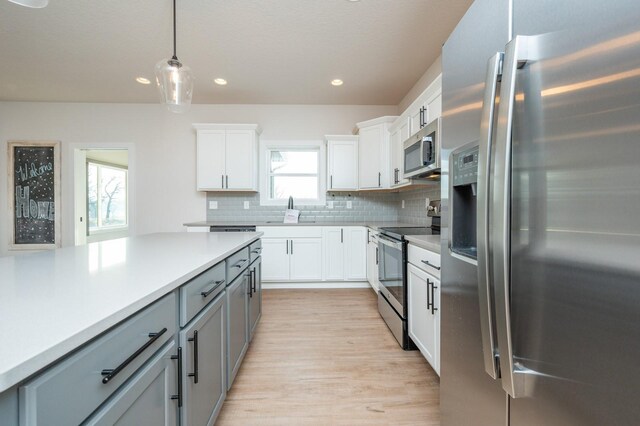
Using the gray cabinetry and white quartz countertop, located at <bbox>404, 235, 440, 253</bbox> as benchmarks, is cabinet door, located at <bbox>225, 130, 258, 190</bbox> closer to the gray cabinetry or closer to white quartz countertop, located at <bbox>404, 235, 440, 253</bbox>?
the gray cabinetry

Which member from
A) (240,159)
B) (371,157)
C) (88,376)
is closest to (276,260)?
(240,159)

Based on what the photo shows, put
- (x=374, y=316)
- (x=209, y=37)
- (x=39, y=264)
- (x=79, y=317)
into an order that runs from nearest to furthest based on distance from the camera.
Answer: (x=79, y=317), (x=39, y=264), (x=209, y=37), (x=374, y=316)

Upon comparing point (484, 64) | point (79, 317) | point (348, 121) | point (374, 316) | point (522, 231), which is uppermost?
point (348, 121)

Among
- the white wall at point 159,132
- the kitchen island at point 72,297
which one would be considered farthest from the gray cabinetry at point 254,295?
the white wall at point 159,132

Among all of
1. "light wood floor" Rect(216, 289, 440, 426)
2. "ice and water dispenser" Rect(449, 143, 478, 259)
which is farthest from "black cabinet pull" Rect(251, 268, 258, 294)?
"ice and water dispenser" Rect(449, 143, 478, 259)

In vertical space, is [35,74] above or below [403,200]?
above

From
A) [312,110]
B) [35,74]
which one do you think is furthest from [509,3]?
[35,74]

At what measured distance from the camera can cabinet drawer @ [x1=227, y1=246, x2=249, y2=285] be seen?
5.11ft

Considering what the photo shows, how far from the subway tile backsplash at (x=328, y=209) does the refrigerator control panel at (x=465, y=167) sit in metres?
3.30

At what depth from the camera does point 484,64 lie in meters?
0.86

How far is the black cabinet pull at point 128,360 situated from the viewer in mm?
609

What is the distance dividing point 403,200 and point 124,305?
386 centimetres

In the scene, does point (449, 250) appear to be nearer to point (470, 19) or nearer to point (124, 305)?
point (470, 19)

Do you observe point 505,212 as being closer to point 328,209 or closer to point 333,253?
point 333,253
